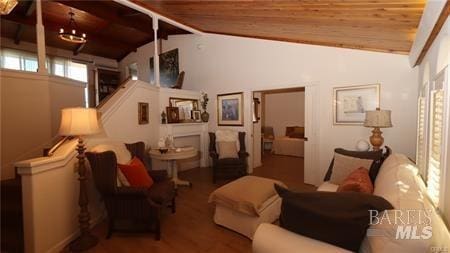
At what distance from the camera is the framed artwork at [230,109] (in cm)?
612

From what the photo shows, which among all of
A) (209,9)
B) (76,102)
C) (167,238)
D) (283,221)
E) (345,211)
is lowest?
(167,238)

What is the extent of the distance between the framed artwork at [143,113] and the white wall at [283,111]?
19.5 ft

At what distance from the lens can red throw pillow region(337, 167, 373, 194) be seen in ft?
6.39

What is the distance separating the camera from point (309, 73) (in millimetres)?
4871

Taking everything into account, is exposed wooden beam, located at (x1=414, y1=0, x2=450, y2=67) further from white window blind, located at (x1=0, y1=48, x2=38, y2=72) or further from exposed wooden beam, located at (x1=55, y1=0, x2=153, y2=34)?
white window blind, located at (x1=0, y1=48, x2=38, y2=72)

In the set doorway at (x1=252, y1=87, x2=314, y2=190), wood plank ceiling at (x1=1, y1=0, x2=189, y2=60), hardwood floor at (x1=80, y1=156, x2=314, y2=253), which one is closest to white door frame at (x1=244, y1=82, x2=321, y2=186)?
doorway at (x1=252, y1=87, x2=314, y2=190)

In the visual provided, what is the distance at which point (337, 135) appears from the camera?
15.1 feet

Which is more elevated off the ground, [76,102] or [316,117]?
[76,102]

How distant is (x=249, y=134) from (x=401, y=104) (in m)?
3.16

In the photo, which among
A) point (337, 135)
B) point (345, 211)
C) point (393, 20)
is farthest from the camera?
point (337, 135)

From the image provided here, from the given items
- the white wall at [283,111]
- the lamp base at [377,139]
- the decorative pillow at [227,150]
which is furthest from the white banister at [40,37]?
the white wall at [283,111]

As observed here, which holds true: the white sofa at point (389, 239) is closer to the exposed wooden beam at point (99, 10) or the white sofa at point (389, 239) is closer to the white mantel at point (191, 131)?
the white mantel at point (191, 131)

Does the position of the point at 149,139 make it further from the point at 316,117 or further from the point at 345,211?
the point at 345,211

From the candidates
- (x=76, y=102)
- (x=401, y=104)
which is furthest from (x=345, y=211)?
(x=76, y=102)
